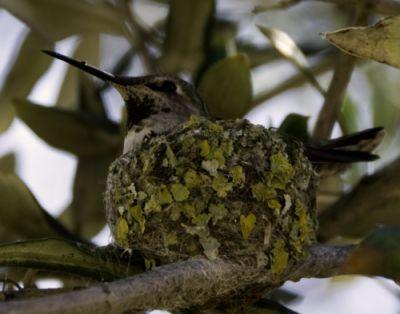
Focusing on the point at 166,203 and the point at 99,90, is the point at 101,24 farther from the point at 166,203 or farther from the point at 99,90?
the point at 166,203

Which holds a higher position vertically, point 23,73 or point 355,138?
point 23,73

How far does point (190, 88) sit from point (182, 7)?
415 millimetres

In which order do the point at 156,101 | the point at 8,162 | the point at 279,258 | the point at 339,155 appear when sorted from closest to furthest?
the point at 279,258
the point at 339,155
the point at 156,101
the point at 8,162

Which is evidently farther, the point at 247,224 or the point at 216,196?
the point at 216,196

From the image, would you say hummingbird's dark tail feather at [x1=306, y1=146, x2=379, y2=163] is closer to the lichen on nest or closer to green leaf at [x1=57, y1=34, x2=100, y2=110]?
the lichen on nest

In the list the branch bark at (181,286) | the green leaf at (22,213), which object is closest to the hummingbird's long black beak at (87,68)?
the green leaf at (22,213)

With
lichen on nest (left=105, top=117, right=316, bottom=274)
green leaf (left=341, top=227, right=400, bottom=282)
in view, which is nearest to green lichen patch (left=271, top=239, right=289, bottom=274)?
lichen on nest (left=105, top=117, right=316, bottom=274)

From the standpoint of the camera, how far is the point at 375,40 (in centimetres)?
299

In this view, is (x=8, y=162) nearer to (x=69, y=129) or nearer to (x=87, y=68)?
(x=69, y=129)

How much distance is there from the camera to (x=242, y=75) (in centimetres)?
428

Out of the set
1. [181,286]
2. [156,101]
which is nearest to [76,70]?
[156,101]

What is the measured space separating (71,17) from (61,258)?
2109 mm

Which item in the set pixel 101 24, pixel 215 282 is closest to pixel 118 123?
pixel 101 24

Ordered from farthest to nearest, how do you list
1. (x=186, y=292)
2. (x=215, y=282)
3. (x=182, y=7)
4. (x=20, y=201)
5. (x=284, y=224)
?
(x=182, y=7) < (x=20, y=201) < (x=284, y=224) < (x=215, y=282) < (x=186, y=292)
